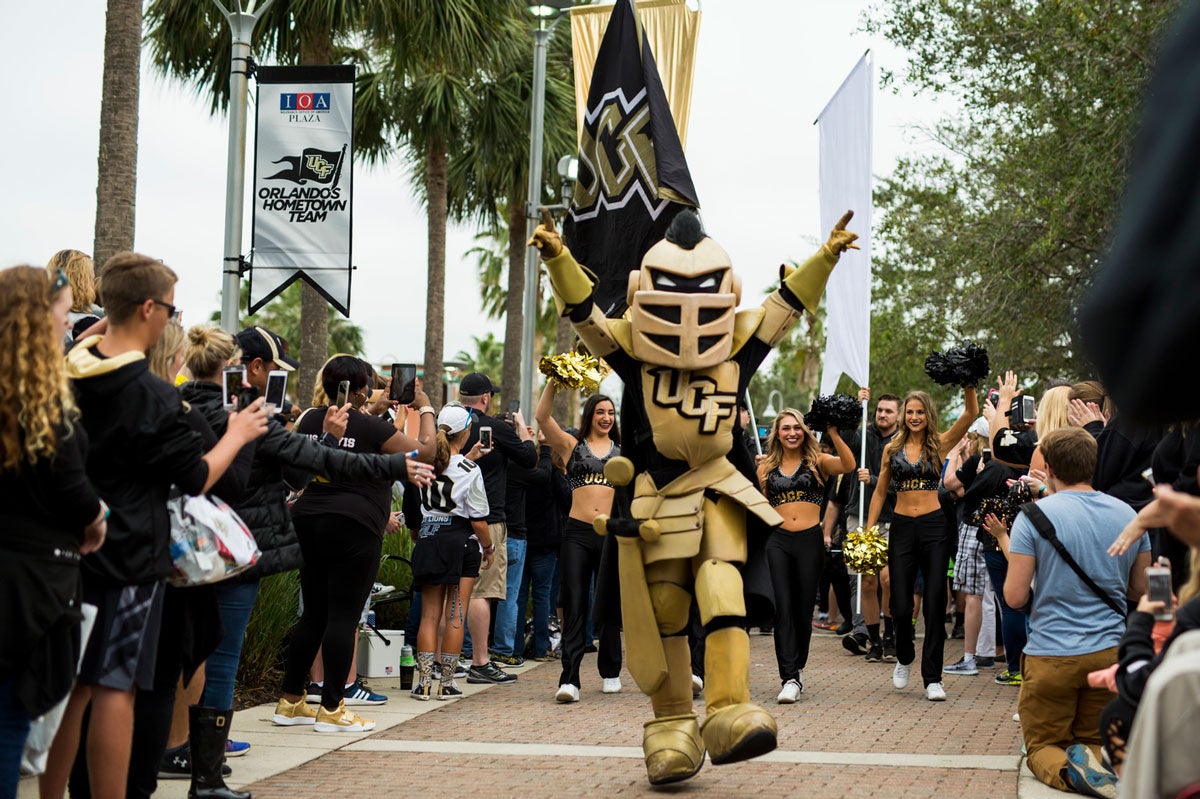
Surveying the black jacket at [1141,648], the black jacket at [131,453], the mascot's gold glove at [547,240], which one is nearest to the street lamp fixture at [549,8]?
the mascot's gold glove at [547,240]

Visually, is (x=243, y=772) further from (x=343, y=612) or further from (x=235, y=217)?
(x=235, y=217)

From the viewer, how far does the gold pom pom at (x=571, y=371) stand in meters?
8.07

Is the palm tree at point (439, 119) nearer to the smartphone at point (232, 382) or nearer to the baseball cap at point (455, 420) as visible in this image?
the baseball cap at point (455, 420)

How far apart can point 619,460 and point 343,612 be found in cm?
182

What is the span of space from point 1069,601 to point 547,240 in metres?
2.98

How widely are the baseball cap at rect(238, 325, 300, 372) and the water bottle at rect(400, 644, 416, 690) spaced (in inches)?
135

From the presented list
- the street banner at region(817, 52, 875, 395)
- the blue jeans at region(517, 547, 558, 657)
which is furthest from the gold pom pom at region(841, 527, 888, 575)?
the blue jeans at region(517, 547, 558, 657)

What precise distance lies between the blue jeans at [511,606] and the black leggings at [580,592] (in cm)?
88

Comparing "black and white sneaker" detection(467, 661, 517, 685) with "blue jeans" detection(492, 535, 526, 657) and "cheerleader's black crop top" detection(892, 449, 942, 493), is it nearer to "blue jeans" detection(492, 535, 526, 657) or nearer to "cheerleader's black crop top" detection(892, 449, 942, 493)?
"blue jeans" detection(492, 535, 526, 657)

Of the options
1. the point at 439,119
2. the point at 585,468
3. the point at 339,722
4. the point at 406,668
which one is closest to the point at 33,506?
the point at 339,722

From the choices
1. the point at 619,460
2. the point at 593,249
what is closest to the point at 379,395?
the point at 593,249

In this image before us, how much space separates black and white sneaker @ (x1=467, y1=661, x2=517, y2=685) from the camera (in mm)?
9875

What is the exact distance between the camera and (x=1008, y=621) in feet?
31.9

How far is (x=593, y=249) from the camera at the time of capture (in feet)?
29.2
